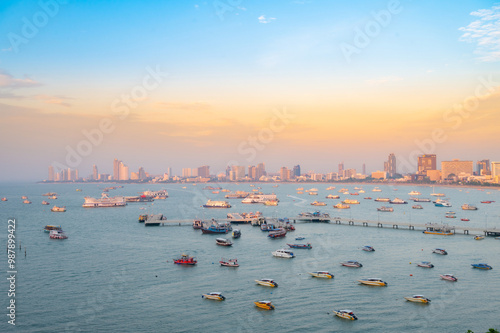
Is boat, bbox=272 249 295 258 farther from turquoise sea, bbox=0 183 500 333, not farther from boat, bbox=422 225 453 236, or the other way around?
boat, bbox=422 225 453 236

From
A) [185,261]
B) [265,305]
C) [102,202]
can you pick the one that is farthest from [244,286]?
[102,202]

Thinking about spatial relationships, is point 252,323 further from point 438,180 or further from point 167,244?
point 438,180

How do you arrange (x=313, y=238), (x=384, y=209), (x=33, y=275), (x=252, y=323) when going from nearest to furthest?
(x=252, y=323), (x=33, y=275), (x=313, y=238), (x=384, y=209)

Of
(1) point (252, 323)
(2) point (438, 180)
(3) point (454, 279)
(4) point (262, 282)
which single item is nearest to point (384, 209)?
(3) point (454, 279)

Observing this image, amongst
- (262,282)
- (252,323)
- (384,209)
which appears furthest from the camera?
(384,209)

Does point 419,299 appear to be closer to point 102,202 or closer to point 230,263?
point 230,263

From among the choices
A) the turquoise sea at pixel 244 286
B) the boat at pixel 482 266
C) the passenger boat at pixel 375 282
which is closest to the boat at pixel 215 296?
the turquoise sea at pixel 244 286

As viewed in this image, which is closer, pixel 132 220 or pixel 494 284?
pixel 494 284

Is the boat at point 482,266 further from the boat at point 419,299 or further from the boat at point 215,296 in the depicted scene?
the boat at point 215,296

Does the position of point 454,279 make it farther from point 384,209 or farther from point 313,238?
point 384,209
